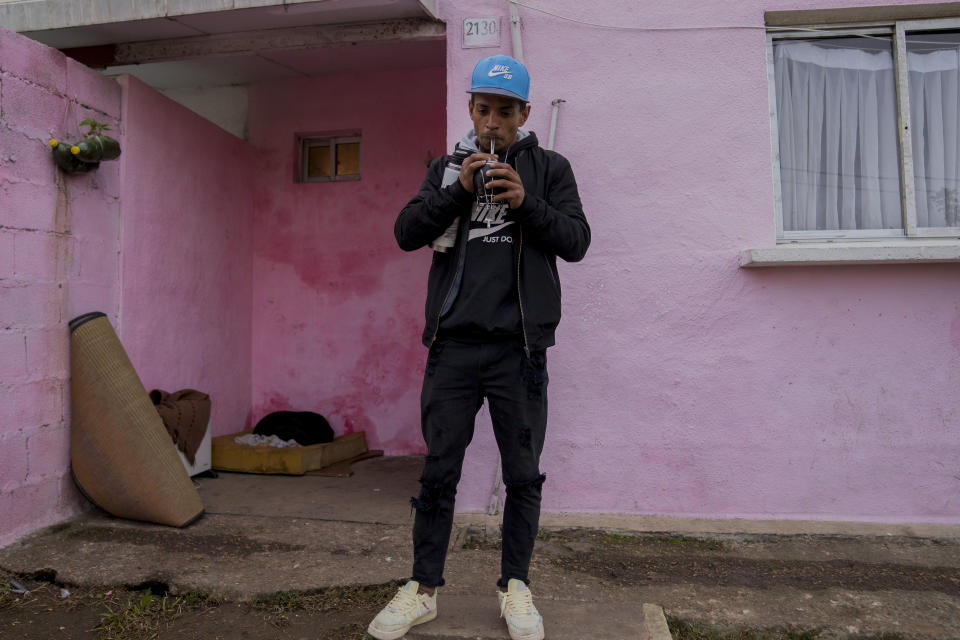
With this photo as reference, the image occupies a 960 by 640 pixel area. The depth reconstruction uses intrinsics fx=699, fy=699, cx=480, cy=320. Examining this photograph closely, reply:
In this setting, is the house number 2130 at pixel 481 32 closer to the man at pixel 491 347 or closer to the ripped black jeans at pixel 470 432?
the man at pixel 491 347

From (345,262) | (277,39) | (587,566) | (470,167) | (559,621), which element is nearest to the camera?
(470,167)

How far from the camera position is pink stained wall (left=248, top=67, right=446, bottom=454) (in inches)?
223

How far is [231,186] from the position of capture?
5609 mm

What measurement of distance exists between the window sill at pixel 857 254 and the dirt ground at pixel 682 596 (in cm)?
140

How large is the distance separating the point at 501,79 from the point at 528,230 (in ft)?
1.66

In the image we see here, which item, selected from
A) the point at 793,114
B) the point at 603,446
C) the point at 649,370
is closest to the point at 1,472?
the point at 603,446

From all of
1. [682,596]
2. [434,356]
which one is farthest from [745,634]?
[434,356]

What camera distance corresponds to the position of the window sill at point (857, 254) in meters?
3.50

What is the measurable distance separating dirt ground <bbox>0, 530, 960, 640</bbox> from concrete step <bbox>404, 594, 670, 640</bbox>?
→ 21 cm

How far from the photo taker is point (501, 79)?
2.32 meters

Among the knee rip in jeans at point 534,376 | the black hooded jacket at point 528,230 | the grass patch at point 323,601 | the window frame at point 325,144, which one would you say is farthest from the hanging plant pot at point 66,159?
the knee rip in jeans at point 534,376

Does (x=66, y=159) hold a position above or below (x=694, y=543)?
above

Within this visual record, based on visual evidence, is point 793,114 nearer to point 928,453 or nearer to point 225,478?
point 928,453

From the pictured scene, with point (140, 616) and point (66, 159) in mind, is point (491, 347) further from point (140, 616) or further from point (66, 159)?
point (66, 159)
